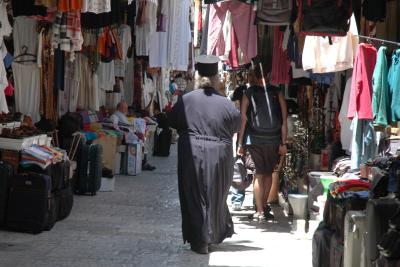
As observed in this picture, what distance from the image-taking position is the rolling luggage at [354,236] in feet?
15.8

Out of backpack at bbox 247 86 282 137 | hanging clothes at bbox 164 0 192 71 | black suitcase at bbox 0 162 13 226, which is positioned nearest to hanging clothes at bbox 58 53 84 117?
hanging clothes at bbox 164 0 192 71

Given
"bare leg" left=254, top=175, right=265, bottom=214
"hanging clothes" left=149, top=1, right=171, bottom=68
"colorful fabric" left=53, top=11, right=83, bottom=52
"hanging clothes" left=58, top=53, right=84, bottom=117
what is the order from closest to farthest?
1. "bare leg" left=254, top=175, right=265, bottom=214
2. "colorful fabric" left=53, top=11, right=83, bottom=52
3. "hanging clothes" left=58, top=53, right=84, bottom=117
4. "hanging clothes" left=149, top=1, right=171, bottom=68

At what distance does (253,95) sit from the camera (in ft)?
32.1

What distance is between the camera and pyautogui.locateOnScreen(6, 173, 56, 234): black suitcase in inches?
347

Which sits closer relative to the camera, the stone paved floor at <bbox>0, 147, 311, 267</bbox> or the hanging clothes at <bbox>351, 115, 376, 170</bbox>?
the stone paved floor at <bbox>0, 147, 311, 267</bbox>

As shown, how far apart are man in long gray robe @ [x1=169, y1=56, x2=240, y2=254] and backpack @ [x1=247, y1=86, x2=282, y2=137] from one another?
1.62 metres

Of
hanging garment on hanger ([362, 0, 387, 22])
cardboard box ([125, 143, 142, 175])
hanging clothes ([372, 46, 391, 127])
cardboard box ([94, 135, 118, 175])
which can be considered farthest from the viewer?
cardboard box ([125, 143, 142, 175])

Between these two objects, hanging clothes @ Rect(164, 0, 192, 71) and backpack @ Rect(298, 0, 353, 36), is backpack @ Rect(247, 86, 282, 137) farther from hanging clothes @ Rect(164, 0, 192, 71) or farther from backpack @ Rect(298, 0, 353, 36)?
hanging clothes @ Rect(164, 0, 192, 71)

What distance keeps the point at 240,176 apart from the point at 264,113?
1.16 m

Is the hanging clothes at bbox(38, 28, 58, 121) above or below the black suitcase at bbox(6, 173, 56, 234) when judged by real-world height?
above

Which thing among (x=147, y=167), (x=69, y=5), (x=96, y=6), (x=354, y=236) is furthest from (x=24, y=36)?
(x=354, y=236)

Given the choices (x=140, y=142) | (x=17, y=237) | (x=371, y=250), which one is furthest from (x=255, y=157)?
(x=140, y=142)

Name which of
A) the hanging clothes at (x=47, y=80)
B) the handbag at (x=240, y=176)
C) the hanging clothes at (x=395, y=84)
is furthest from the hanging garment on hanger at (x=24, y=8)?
the hanging clothes at (x=395, y=84)

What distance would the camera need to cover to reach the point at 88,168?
12.3m
